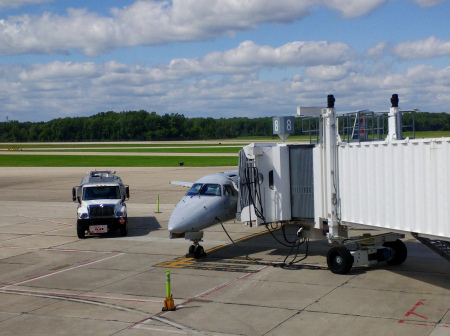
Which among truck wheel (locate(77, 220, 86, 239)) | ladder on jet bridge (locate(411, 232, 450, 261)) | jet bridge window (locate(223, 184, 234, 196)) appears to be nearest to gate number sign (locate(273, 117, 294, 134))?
jet bridge window (locate(223, 184, 234, 196))

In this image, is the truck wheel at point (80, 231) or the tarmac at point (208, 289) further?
the truck wheel at point (80, 231)

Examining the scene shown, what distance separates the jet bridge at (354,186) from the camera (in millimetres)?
14977

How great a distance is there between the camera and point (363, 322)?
1419 centimetres

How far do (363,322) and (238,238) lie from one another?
45.6ft

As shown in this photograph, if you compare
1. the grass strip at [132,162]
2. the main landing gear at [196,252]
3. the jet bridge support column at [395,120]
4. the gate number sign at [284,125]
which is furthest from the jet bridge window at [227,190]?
the grass strip at [132,162]

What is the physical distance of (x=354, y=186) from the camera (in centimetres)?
1816

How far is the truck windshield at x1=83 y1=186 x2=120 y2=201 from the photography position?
29484mm

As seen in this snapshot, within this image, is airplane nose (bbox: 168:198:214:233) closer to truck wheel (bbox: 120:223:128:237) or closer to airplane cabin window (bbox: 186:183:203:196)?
airplane cabin window (bbox: 186:183:203:196)

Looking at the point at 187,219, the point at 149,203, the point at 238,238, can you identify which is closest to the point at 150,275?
the point at 187,219

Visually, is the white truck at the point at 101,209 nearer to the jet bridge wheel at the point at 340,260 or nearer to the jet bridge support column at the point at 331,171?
the jet bridge wheel at the point at 340,260

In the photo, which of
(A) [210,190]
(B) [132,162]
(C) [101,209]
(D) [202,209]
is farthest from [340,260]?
(B) [132,162]

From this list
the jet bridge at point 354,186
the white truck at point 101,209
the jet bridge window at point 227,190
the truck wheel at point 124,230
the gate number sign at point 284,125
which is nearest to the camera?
the jet bridge at point 354,186

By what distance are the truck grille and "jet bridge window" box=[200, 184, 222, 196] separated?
6561mm

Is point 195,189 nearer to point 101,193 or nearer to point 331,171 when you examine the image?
point 331,171
